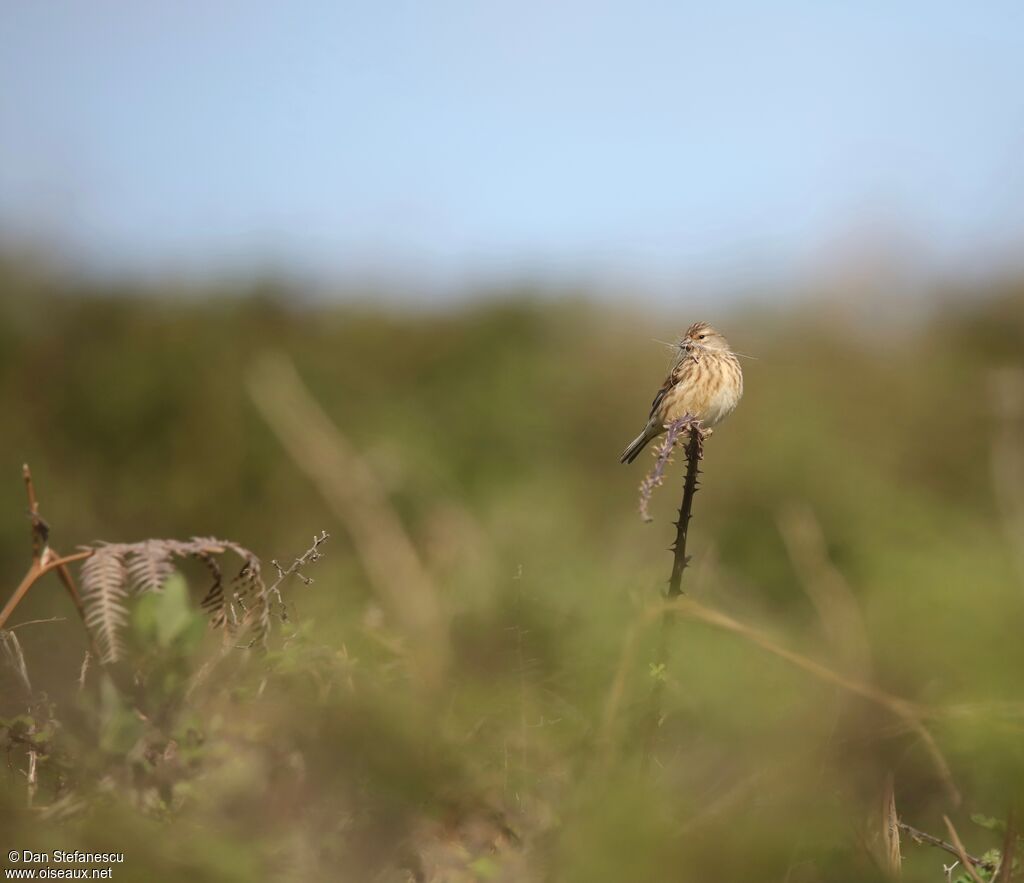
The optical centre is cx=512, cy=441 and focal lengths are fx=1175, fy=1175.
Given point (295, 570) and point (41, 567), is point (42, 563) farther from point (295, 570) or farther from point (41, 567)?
point (295, 570)

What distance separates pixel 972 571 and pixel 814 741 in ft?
1.40

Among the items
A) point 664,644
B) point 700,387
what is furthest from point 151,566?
point 700,387

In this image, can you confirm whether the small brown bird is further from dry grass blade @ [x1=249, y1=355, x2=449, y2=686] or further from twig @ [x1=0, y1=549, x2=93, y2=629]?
twig @ [x1=0, y1=549, x2=93, y2=629]

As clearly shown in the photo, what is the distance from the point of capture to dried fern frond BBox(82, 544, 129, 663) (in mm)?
1518

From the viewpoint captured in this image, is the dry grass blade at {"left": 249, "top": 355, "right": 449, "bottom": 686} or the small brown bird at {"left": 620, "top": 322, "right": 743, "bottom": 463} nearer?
the dry grass blade at {"left": 249, "top": 355, "right": 449, "bottom": 686}

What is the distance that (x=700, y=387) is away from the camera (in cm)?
490

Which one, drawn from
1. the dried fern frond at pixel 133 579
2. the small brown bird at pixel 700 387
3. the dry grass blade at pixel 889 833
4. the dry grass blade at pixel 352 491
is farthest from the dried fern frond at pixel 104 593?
the small brown bird at pixel 700 387

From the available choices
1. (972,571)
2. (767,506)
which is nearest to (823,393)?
(767,506)

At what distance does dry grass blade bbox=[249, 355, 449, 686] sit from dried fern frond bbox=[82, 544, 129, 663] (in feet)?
3.80

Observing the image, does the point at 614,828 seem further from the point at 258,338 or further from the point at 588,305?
the point at 588,305

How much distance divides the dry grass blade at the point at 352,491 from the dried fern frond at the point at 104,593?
116cm

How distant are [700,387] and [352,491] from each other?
5.79 ft

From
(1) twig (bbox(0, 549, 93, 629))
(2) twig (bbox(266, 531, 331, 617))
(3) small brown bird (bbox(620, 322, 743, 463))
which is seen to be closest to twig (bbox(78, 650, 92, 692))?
(1) twig (bbox(0, 549, 93, 629))

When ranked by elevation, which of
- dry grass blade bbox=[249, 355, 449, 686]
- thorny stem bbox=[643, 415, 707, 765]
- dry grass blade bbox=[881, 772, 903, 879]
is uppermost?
thorny stem bbox=[643, 415, 707, 765]
